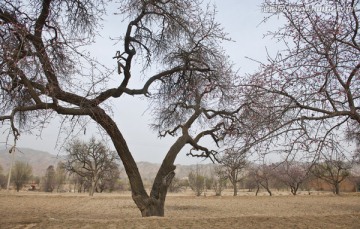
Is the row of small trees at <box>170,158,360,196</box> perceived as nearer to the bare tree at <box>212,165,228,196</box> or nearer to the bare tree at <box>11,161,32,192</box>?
the bare tree at <box>212,165,228,196</box>

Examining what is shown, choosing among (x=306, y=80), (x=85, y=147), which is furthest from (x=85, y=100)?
(x=85, y=147)

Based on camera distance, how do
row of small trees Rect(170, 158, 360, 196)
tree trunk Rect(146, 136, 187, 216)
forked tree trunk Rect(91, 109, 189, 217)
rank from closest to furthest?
row of small trees Rect(170, 158, 360, 196), forked tree trunk Rect(91, 109, 189, 217), tree trunk Rect(146, 136, 187, 216)

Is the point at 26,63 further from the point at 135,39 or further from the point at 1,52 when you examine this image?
the point at 135,39

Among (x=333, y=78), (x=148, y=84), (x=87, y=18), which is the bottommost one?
(x=333, y=78)

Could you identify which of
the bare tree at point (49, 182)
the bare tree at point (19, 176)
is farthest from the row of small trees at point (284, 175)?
the bare tree at point (19, 176)

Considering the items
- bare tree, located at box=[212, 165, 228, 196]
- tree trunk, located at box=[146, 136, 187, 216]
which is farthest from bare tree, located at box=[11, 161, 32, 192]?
tree trunk, located at box=[146, 136, 187, 216]

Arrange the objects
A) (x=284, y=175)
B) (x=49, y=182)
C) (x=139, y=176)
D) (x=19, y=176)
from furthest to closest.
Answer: (x=49, y=182)
(x=19, y=176)
(x=284, y=175)
(x=139, y=176)

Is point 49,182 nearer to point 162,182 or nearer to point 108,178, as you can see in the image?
point 108,178

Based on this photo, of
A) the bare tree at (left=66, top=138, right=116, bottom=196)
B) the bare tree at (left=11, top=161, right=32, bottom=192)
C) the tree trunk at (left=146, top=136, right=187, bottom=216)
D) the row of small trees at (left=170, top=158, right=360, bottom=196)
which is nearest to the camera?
the row of small trees at (left=170, top=158, right=360, bottom=196)

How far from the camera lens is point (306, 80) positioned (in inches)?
190

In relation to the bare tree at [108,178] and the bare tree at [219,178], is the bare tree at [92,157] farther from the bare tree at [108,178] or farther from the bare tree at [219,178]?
the bare tree at [219,178]

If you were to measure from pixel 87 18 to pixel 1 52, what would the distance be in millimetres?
4921

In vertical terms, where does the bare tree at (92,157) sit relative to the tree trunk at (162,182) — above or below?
above

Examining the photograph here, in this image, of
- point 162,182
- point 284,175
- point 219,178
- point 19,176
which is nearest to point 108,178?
point 19,176
